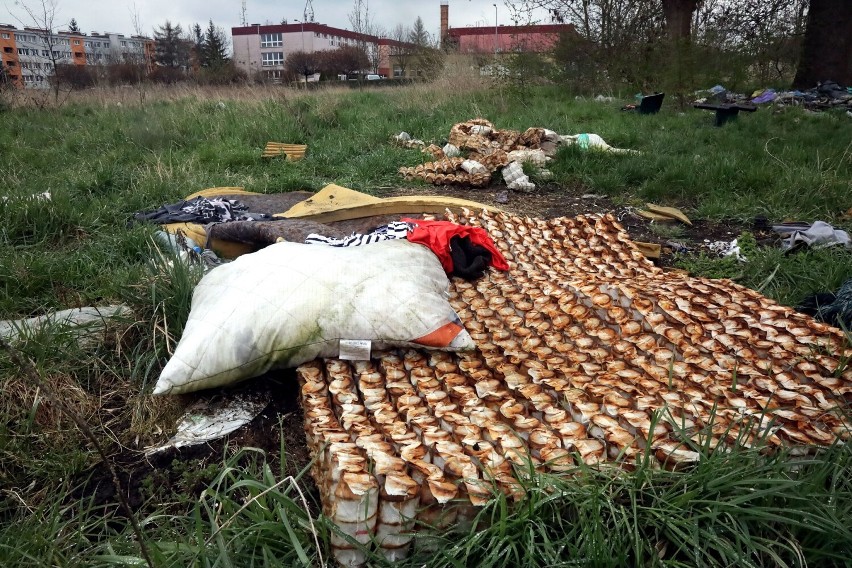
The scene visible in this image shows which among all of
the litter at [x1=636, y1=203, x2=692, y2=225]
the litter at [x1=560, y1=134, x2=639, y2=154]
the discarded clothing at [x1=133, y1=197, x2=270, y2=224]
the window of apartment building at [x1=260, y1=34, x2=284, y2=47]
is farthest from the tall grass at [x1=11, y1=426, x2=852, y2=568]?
the window of apartment building at [x1=260, y1=34, x2=284, y2=47]

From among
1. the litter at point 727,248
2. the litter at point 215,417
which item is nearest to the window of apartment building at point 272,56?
the litter at point 727,248

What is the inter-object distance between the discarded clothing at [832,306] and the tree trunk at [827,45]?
9.62 m

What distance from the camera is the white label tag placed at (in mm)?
1918

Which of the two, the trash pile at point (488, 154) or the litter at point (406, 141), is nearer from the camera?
the trash pile at point (488, 154)

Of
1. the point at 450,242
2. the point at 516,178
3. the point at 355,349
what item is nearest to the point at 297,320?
the point at 355,349

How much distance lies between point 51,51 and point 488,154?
36.5 feet

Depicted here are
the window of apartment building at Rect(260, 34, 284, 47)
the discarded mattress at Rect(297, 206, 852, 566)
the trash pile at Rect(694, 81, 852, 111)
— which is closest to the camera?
the discarded mattress at Rect(297, 206, 852, 566)

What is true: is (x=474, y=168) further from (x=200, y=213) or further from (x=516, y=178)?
(x=200, y=213)

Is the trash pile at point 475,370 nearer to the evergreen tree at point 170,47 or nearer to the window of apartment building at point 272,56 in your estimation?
the evergreen tree at point 170,47

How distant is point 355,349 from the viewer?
6.30ft

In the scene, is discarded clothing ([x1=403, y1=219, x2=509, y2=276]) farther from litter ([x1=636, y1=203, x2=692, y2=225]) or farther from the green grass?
litter ([x1=636, y1=203, x2=692, y2=225])

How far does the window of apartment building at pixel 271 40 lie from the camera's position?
48.5 m

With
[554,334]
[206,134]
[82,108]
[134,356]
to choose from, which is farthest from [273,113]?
[554,334]

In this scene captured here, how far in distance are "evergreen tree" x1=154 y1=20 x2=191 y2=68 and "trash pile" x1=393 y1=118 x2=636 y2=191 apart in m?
35.4
